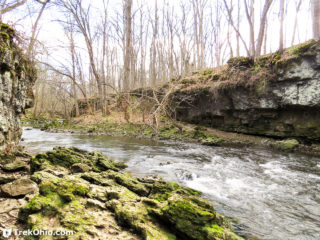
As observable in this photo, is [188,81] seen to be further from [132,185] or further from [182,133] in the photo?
[132,185]

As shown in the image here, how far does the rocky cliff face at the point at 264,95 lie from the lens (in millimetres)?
10242

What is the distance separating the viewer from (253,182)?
575cm

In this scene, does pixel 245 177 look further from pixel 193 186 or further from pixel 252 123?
pixel 252 123

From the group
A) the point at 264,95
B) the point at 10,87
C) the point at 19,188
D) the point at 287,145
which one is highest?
the point at 264,95

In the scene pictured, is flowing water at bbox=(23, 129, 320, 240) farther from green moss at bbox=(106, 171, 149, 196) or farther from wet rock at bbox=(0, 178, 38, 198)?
wet rock at bbox=(0, 178, 38, 198)

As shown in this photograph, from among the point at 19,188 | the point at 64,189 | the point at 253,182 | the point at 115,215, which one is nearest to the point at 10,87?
A: the point at 19,188

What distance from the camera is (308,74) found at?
32.9ft

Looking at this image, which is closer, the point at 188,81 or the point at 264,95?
the point at 264,95

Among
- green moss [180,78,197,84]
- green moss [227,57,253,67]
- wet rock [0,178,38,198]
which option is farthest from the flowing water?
green moss [180,78,197,84]

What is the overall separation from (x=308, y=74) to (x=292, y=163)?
16.7ft

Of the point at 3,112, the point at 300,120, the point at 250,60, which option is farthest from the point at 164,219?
the point at 250,60

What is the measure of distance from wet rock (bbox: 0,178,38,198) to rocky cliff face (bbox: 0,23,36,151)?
2.86 metres

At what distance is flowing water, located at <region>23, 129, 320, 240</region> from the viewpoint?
361cm

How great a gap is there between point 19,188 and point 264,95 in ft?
42.5
